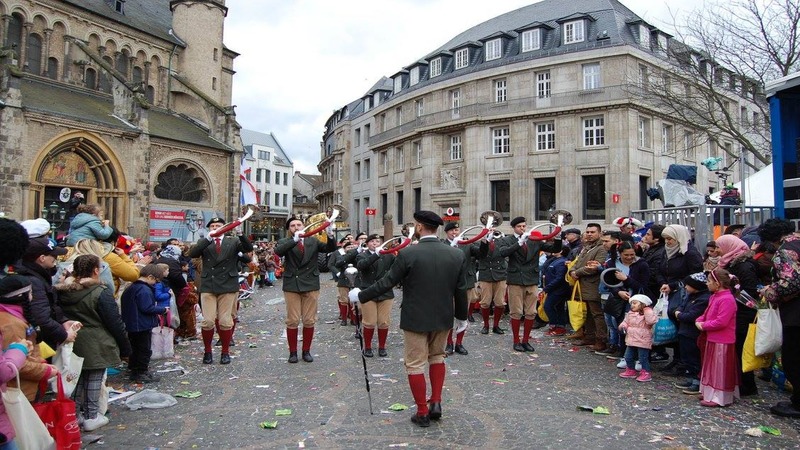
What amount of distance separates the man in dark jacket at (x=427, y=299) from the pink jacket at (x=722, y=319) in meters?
2.86

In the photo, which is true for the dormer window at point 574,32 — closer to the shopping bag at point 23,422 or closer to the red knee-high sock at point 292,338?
the red knee-high sock at point 292,338

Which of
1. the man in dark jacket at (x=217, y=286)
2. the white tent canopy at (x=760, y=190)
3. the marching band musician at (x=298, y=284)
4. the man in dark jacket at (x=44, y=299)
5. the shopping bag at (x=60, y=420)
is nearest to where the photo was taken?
the shopping bag at (x=60, y=420)

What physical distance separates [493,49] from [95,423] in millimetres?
34591

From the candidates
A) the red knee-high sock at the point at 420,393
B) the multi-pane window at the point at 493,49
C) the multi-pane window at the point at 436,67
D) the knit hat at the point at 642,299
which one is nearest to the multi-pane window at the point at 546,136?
the multi-pane window at the point at 493,49

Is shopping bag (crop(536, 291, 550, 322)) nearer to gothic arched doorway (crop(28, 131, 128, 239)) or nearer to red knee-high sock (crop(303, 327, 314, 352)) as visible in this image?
red knee-high sock (crop(303, 327, 314, 352))

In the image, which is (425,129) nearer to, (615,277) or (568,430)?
(615,277)

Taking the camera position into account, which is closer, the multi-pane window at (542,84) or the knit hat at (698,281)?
the knit hat at (698,281)

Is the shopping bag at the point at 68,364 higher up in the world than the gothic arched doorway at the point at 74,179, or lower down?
lower down

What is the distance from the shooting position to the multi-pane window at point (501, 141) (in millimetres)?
33059

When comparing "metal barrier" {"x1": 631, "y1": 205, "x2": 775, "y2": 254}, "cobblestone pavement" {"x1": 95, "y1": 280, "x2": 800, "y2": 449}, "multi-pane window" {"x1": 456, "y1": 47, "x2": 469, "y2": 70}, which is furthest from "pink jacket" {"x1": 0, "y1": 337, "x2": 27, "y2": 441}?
"multi-pane window" {"x1": 456, "y1": 47, "x2": 469, "y2": 70}

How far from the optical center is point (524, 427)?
4.86m

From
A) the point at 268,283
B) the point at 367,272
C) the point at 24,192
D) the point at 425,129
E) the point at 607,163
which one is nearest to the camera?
the point at 367,272

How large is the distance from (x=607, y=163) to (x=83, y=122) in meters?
26.8

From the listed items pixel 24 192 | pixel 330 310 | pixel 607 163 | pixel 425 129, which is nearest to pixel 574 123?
pixel 607 163
